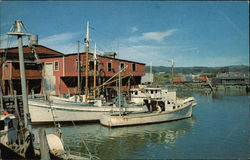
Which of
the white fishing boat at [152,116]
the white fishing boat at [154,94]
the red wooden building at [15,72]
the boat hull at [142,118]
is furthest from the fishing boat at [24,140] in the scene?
the white fishing boat at [154,94]

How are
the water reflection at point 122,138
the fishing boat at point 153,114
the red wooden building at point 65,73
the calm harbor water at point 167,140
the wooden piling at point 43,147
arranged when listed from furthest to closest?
1. the red wooden building at point 65,73
2. the fishing boat at point 153,114
3. the water reflection at point 122,138
4. the calm harbor water at point 167,140
5. the wooden piling at point 43,147

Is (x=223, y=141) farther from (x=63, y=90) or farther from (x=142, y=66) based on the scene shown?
(x=142, y=66)

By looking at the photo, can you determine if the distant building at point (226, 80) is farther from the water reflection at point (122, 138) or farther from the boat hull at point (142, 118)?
the water reflection at point (122, 138)

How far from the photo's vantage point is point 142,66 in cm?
4497

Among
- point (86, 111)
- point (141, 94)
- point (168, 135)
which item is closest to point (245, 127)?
point (168, 135)

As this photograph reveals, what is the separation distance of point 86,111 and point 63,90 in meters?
10.0

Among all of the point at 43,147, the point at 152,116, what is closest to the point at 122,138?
the point at 152,116

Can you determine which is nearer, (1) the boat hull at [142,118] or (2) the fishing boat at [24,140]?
(2) the fishing boat at [24,140]

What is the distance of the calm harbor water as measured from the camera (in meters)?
16.5

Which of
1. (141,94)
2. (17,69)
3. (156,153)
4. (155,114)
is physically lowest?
(156,153)

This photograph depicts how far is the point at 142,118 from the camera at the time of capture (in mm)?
25516

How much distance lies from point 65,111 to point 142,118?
8.89 meters

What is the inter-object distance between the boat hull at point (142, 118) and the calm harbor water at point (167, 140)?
612mm

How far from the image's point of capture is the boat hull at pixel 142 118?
24.3 metres
